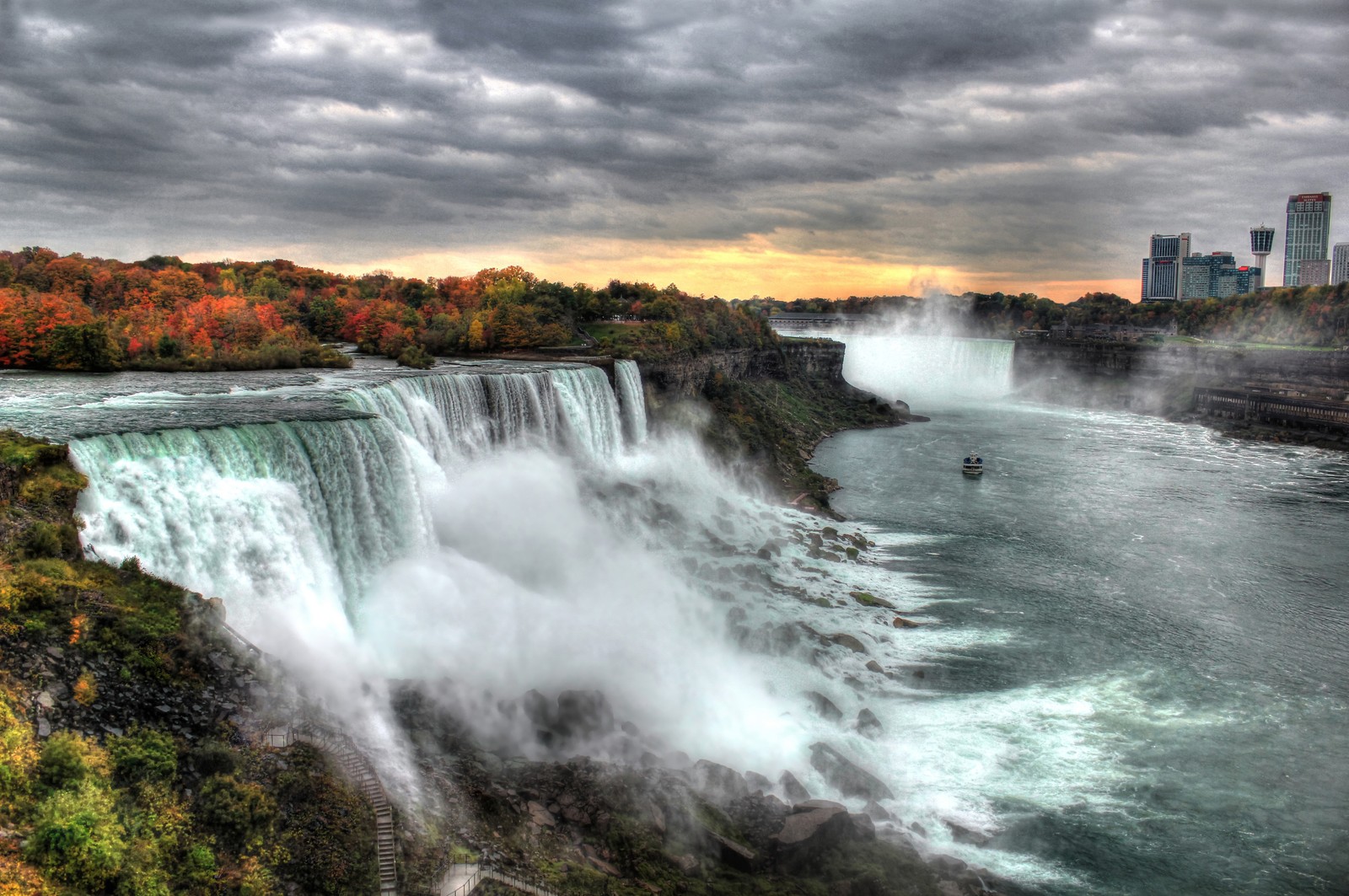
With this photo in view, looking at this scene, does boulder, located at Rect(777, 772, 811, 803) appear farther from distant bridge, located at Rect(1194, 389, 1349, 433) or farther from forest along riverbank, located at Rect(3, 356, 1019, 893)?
distant bridge, located at Rect(1194, 389, 1349, 433)

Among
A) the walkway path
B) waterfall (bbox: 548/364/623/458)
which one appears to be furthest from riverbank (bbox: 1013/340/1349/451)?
the walkway path

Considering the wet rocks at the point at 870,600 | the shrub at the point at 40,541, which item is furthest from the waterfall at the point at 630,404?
the shrub at the point at 40,541

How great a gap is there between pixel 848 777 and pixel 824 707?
13.3ft

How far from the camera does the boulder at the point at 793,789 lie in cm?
2031

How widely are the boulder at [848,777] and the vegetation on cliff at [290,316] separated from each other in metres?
35.8

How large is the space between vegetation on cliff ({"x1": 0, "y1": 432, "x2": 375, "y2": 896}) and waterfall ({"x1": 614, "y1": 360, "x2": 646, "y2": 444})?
3618 centimetres

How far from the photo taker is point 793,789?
20.6 m

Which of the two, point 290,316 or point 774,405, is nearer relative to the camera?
point 290,316

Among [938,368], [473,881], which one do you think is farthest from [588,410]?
[938,368]

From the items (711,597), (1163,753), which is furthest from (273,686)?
(1163,753)

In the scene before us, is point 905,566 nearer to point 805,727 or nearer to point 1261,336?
point 805,727

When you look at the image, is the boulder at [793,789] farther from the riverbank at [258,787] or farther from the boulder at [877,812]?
the boulder at [877,812]

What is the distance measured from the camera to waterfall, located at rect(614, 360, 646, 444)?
52.7 m

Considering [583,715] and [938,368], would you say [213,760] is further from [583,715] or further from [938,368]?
[938,368]
